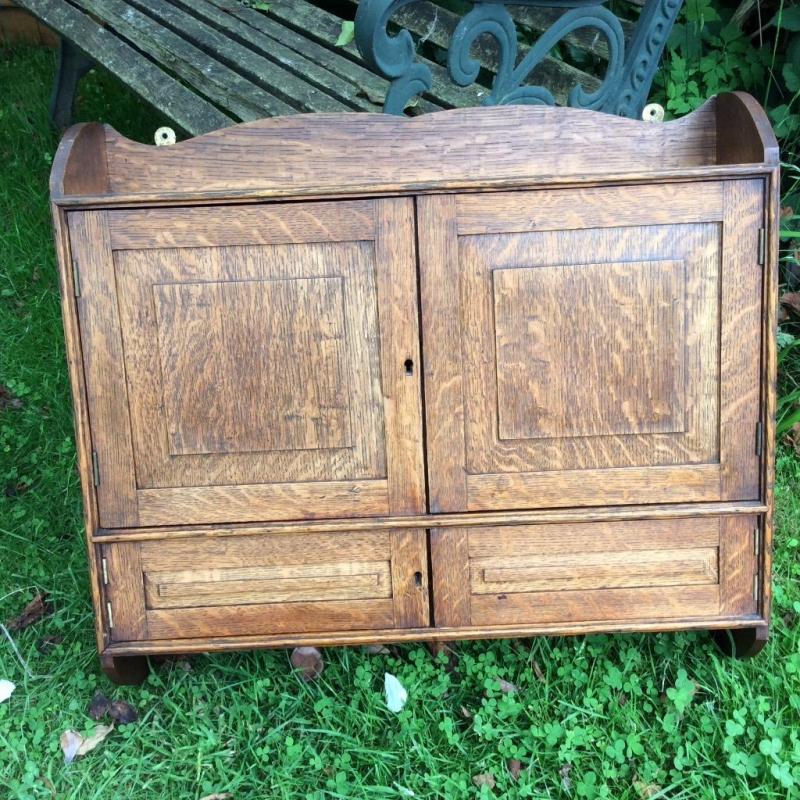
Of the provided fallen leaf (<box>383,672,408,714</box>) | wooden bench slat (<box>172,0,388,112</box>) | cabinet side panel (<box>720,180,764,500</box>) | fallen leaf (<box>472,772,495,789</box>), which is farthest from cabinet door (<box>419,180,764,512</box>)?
wooden bench slat (<box>172,0,388,112</box>)

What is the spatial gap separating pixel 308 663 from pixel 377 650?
0.18 metres

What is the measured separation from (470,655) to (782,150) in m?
1.93

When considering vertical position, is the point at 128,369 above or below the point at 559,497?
above

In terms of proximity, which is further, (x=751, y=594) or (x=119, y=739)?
(x=119, y=739)

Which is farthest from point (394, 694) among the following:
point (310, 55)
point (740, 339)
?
point (310, 55)

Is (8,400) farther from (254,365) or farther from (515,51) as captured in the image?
(515,51)

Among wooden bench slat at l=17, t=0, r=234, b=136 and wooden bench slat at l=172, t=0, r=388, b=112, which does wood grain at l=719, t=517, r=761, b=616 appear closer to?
wooden bench slat at l=172, t=0, r=388, b=112

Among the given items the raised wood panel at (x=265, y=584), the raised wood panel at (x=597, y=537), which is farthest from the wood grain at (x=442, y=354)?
the raised wood panel at (x=265, y=584)

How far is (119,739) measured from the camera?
2115mm

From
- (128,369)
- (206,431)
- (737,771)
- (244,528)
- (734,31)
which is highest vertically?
(734,31)

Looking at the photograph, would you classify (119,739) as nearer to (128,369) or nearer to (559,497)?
(128,369)

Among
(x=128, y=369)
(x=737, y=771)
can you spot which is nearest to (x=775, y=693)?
(x=737, y=771)

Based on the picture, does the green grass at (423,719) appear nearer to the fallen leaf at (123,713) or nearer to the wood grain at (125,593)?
the fallen leaf at (123,713)

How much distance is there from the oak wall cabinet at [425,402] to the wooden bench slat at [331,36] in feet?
2.70
